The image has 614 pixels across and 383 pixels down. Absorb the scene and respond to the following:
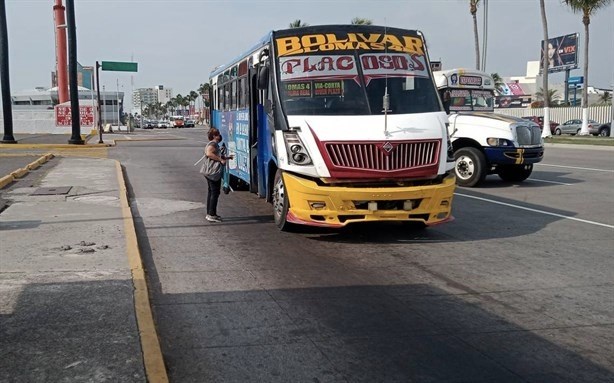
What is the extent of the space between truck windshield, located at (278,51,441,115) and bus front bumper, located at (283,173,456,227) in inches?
48.5

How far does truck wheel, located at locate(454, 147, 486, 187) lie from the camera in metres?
14.8

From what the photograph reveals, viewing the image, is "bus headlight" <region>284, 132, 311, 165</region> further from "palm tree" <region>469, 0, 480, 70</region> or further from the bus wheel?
"palm tree" <region>469, 0, 480, 70</region>

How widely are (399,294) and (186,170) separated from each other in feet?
47.3

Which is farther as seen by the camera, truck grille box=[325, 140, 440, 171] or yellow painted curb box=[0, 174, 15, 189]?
yellow painted curb box=[0, 174, 15, 189]

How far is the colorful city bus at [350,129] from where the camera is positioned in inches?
316

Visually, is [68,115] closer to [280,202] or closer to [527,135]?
[527,135]

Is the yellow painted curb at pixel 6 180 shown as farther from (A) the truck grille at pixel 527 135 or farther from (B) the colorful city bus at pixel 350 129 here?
(A) the truck grille at pixel 527 135

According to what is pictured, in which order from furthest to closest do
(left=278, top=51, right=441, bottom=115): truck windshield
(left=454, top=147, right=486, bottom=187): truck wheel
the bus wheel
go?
1. (left=454, top=147, right=486, bottom=187): truck wheel
2. (left=278, top=51, right=441, bottom=115): truck windshield
3. the bus wheel

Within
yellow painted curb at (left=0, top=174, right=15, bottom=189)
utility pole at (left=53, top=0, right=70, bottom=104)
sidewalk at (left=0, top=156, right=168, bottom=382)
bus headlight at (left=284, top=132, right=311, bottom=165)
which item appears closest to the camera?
sidewalk at (left=0, top=156, right=168, bottom=382)

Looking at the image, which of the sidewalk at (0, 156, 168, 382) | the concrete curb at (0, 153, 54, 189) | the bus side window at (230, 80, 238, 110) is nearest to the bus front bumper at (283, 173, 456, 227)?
the sidewalk at (0, 156, 168, 382)

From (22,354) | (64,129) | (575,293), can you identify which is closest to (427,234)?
(575,293)

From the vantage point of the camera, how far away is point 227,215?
36.0ft

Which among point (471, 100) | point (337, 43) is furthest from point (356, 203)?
point (471, 100)

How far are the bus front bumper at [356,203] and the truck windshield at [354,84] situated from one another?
48.5 inches
